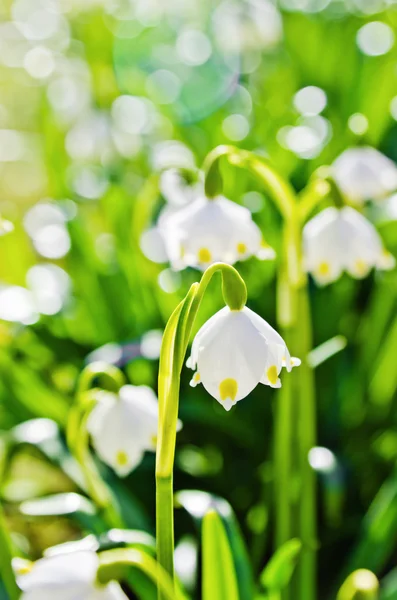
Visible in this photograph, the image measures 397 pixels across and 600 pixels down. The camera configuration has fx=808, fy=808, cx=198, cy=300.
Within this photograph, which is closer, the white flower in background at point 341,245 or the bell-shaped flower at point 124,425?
the bell-shaped flower at point 124,425

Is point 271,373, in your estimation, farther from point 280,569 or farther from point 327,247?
point 327,247

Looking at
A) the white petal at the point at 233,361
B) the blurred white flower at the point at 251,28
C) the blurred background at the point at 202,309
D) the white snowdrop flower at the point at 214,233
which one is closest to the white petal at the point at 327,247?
the white snowdrop flower at the point at 214,233

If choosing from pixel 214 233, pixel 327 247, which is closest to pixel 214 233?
pixel 214 233

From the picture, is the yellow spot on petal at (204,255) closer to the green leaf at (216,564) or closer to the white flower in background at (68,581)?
the green leaf at (216,564)

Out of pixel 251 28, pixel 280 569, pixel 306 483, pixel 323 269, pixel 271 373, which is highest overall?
pixel 271 373

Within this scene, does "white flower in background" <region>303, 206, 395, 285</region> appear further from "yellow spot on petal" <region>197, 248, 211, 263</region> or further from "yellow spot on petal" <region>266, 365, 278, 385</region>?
"yellow spot on petal" <region>266, 365, 278, 385</region>

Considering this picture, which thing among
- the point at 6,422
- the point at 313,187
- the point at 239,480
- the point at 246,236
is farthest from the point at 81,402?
the point at 6,422
